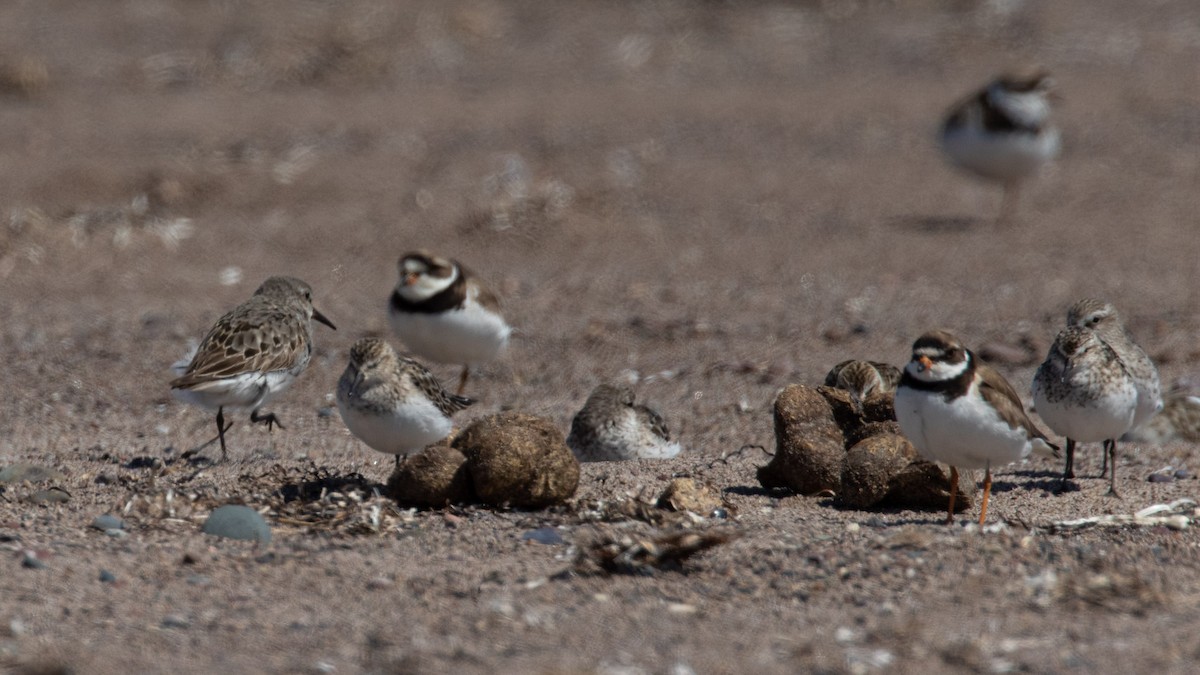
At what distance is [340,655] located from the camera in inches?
183

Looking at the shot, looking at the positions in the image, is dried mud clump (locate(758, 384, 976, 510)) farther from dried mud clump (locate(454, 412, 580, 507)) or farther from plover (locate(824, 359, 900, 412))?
dried mud clump (locate(454, 412, 580, 507))

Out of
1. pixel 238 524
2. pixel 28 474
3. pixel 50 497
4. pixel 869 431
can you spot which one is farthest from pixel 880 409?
pixel 28 474

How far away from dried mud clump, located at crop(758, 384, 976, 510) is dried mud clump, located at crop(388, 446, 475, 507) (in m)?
1.42

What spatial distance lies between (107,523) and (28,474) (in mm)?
1016

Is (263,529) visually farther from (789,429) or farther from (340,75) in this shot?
(340,75)

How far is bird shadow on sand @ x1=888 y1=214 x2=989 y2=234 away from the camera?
1386cm

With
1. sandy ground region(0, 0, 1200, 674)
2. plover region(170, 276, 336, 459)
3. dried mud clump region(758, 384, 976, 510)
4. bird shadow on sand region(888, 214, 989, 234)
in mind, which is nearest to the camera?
sandy ground region(0, 0, 1200, 674)

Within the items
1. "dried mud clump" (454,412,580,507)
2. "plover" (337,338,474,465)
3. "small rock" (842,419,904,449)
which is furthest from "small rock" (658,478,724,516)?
"plover" (337,338,474,465)

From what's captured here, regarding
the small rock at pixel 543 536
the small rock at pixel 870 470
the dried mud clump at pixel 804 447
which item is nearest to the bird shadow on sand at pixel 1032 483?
the small rock at pixel 870 470

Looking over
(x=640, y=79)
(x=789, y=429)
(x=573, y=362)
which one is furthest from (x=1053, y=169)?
(x=789, y=429)

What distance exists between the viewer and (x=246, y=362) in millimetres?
7551

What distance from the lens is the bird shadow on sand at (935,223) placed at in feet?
45.5

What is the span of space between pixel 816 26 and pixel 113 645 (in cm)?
1688

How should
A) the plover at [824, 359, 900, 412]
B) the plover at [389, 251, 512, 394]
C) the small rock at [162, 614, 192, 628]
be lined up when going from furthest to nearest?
1. the plover at [389, 251, 512, 394]
2. the plover at [824, 359, 900, 412]
3. the small rock at [162, 614, 192, 628]
